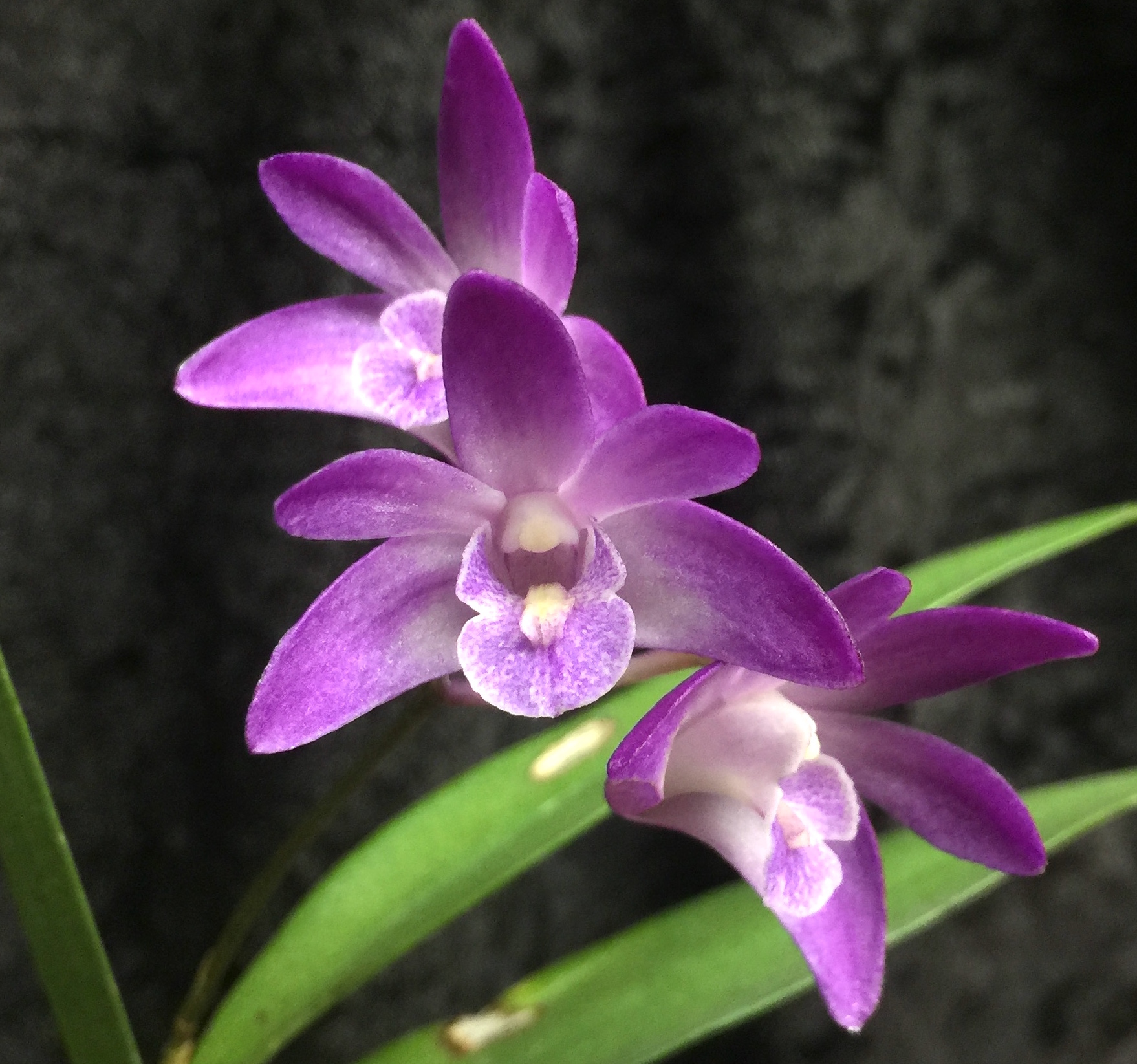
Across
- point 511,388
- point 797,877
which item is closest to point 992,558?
point 797,877

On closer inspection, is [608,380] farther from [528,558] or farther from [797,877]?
[797,877]

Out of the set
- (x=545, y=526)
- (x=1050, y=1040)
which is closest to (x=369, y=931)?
(x=545, y=526)

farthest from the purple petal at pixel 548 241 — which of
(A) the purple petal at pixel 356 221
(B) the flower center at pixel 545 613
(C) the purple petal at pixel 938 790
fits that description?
(C) the purple petal at pixel 938 790

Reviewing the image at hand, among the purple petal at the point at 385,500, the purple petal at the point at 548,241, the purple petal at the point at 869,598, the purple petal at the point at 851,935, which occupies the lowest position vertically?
the purple petal at the point at 851,935

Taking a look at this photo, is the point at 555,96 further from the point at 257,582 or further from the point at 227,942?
the point at 227,942

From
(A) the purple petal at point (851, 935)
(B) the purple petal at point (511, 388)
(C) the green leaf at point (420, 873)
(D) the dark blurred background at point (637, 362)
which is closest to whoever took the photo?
(B) the purple petal at point (511, 388)

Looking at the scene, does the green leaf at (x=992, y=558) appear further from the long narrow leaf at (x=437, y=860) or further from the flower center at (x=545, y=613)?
the flower center at (x=545, y=613)

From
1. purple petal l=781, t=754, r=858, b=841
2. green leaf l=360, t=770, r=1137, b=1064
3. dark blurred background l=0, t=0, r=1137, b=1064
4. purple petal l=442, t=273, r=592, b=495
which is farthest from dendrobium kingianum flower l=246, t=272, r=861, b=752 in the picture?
dark blurred background l=0, t=0, r=1137, b=1064
